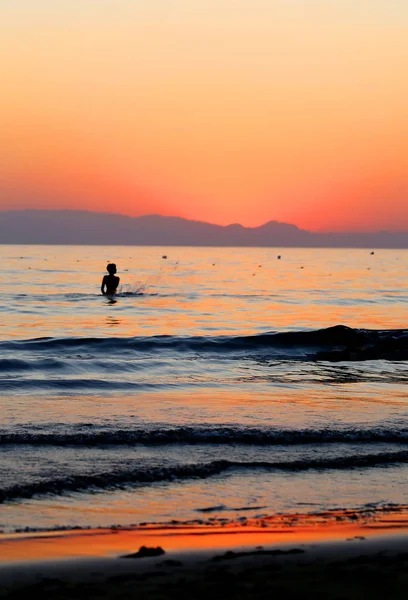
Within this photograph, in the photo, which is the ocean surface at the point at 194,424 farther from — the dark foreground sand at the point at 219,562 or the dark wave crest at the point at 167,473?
the dark foreground sand at the point at 219,562

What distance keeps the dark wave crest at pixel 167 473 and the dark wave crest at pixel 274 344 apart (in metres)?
10.6

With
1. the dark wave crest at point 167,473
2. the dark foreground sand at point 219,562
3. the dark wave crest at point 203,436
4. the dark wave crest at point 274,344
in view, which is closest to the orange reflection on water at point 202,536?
the dark foreground sand at point 219,562

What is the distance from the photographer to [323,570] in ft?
16.9

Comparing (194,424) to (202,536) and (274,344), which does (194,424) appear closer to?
(202,536)

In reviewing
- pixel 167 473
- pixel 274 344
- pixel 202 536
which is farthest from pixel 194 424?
pixel 274 344

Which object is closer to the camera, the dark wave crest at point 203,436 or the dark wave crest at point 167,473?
the dark wave crest at point 167,473

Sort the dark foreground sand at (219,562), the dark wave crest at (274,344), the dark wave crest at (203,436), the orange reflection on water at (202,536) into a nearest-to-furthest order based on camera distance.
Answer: the dark foreground sand at (219,562) → the orange reflection on water at (202,536) → the dark wave crest at (203,436) → the dark wave crest at (274,344)

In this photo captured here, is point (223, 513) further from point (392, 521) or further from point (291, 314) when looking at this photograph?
point (291, 314)

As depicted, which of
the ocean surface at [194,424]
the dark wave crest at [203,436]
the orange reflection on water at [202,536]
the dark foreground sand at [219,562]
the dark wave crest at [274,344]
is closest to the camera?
the dark foreground sand at [219,562]

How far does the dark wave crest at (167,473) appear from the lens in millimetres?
7031

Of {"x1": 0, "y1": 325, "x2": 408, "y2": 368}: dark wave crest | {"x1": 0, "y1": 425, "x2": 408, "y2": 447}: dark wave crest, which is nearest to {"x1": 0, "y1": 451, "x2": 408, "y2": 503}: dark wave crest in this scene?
{"x1": 0, "y1": 425, "x2": 408, "y2": 447}: dark wave crest

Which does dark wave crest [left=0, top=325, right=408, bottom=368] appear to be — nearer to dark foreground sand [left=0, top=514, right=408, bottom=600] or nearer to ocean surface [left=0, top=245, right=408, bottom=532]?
ocean surface [left=0, top=245, right=408, bottom=532]

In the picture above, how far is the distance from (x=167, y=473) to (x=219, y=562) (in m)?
2.53

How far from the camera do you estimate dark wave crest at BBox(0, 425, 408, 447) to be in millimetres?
8945
